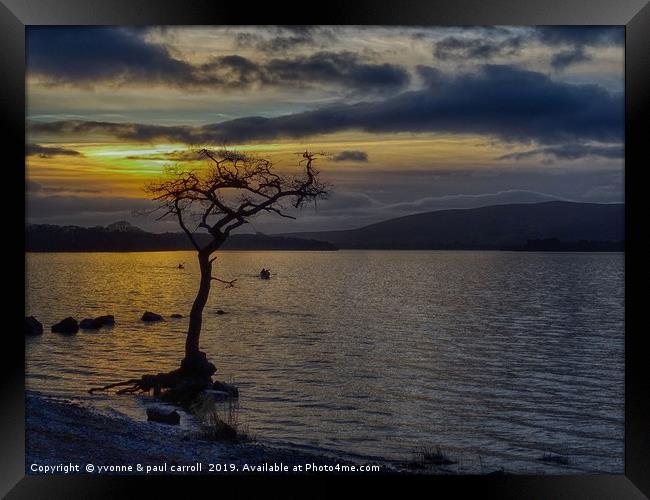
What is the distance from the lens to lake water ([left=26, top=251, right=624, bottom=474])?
768 cm

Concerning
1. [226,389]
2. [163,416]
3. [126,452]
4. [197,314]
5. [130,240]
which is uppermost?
[130,240]

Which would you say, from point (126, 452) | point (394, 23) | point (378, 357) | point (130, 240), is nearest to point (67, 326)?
point (130, 240)

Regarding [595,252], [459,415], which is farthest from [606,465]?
[595,252]

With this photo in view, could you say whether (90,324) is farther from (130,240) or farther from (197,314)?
(197,314)

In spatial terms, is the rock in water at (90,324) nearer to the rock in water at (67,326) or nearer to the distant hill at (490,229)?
the rock in water at (67,326)

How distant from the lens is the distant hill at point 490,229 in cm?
920

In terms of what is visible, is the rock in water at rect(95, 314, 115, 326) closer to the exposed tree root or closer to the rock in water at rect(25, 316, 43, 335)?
the exposed tree root

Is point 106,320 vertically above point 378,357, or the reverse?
point 106,320

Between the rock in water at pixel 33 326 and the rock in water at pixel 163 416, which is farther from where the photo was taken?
the rock in water at pixel 163 416

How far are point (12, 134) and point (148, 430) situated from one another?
10.9 ft

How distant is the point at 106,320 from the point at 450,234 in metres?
4.63

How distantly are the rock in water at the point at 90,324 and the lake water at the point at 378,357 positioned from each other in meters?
0.13

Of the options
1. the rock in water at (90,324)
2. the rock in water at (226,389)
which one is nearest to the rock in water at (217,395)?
the rock in water at (226,389)

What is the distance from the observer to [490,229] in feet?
31.8
